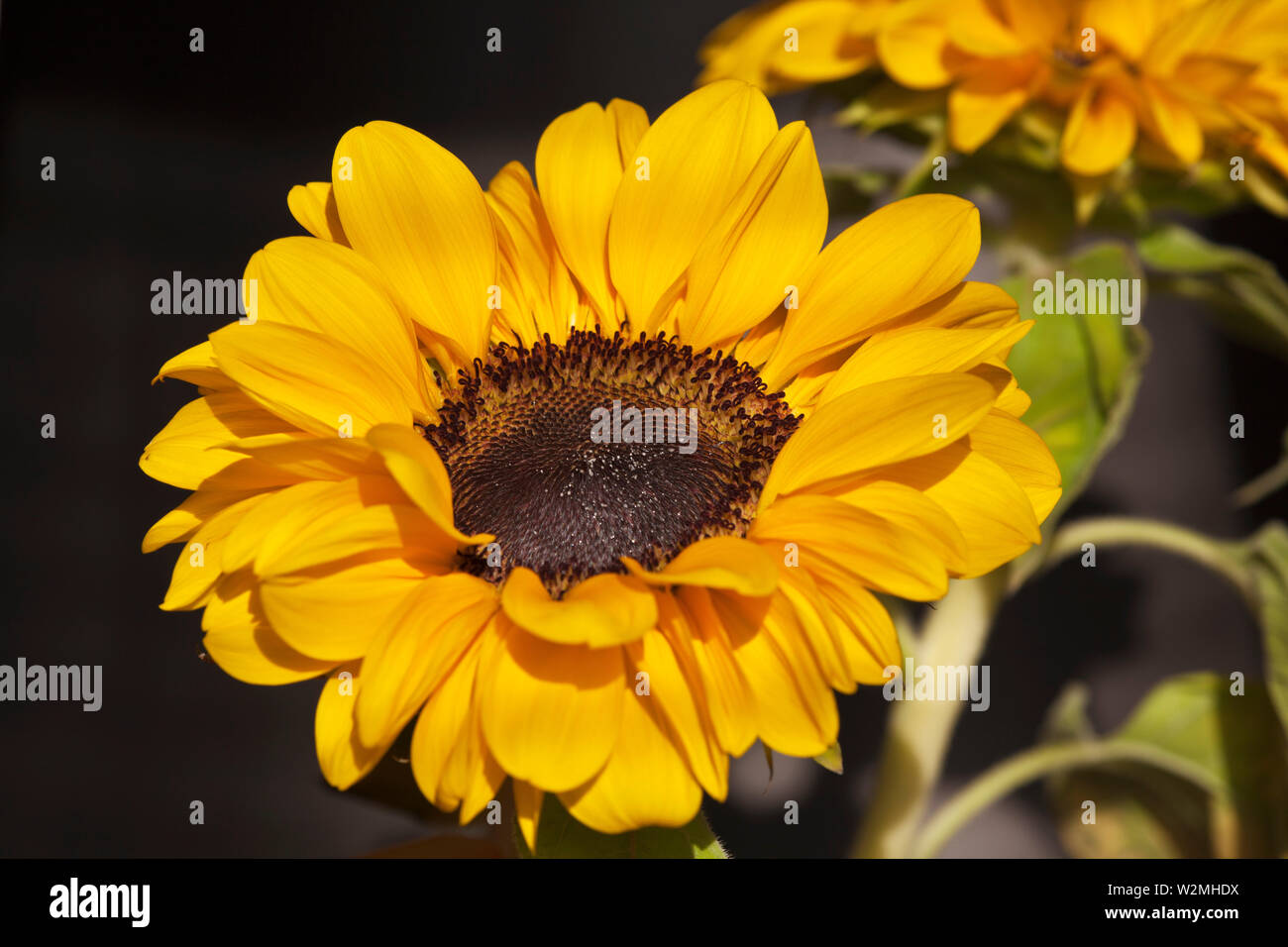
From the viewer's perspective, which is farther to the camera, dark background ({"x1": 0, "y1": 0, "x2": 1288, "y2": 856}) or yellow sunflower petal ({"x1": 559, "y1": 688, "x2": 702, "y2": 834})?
dark background ({"x1": 0, "y1": 0, "x2": 1288, "y2": 856})

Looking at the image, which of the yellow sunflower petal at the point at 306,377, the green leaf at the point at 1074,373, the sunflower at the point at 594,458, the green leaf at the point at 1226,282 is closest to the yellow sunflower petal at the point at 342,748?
the sunflower at the point at 594,458

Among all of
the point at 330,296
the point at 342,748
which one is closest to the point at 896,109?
the point at 330,296

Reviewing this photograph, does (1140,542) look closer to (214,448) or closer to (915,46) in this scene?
(915,46)

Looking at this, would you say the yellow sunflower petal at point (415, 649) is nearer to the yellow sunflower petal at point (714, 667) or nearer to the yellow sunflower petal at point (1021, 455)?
the yellow sunflower petal at point (714, 667)

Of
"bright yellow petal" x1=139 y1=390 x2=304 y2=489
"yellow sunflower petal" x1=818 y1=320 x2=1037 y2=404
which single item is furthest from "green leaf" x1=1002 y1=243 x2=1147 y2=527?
"bright yellow petal" x1=139 y1=390 x2=304 y2=489

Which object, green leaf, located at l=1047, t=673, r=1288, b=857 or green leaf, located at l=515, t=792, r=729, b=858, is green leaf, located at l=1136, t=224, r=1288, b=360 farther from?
green leaf, located at l=515, t=792, r=729, b=858
